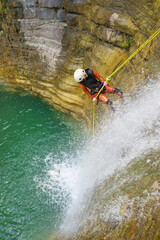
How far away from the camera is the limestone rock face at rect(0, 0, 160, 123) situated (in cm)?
571

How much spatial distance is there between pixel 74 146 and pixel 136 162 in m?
4.06

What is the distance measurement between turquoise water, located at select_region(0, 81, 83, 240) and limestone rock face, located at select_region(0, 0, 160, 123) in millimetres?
1034

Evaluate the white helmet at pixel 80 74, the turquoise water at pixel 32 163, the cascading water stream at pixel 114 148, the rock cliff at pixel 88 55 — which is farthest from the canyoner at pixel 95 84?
the turquoise water at pixel 32 163

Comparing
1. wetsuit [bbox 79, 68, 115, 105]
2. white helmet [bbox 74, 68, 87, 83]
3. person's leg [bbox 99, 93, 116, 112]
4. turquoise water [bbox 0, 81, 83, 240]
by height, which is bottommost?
turquoise water [bbox 0, 81, 83, 240]

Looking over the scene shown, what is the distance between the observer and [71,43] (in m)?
8.60

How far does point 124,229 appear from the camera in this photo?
2934mm

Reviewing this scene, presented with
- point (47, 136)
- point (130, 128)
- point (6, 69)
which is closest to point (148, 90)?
point (130, 128)

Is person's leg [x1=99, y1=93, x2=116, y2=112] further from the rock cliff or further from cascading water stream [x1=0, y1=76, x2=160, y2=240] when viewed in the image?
the rock cliff

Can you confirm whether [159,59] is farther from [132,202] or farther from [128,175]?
[132,202]

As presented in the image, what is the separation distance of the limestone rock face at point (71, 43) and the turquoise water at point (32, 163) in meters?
1.03

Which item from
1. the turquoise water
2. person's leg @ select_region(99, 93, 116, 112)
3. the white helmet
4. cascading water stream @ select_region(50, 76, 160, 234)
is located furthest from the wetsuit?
the turquoise water

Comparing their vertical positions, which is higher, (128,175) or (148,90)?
(148,90)

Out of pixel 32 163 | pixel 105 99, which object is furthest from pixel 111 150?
pixel 32 163

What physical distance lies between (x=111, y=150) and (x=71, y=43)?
539cm
